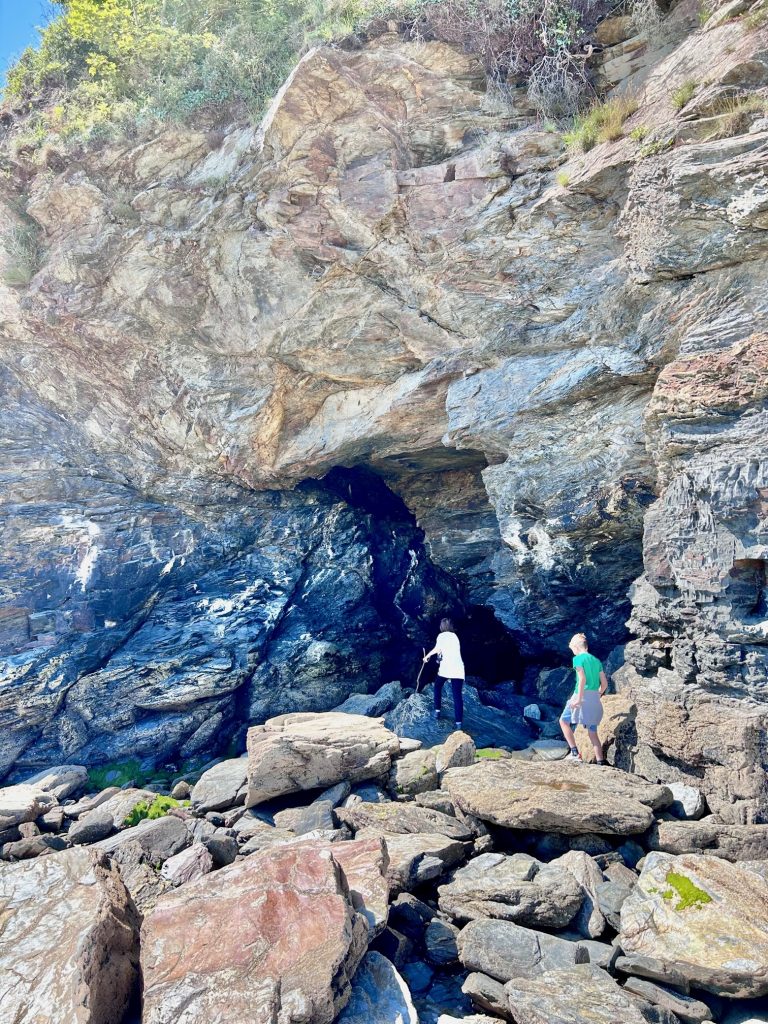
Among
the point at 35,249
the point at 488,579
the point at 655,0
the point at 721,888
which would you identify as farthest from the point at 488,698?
the point at 35,249

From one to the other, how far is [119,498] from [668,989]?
1397 cm

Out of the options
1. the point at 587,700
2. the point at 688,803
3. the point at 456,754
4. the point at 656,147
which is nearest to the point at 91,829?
the point at 456,754

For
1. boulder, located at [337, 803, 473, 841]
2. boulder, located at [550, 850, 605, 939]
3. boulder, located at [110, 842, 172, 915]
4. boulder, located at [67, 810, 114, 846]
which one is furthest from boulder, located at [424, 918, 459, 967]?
boulder, located at [67, 810, 114, 846]

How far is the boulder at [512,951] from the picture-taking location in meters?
5.09

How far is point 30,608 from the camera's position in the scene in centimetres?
1428

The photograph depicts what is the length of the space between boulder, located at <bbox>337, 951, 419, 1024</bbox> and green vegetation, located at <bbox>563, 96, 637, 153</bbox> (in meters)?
10.7

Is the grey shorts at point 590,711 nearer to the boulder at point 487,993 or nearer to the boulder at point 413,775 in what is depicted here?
the boulder at point 413,775

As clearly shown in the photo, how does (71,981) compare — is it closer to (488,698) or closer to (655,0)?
(488,698)

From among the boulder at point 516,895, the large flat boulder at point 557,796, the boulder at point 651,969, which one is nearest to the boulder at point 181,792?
the large flat boulder at point 557,796

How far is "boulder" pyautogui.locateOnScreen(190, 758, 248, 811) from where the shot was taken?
8969mm

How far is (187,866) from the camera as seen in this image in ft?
22.8

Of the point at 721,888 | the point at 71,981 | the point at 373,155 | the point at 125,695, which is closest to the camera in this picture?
the point at 71,981

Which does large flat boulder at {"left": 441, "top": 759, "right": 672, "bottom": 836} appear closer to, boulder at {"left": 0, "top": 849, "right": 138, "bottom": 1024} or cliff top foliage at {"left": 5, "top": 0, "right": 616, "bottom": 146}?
boulder at {"left": 0, "top": 849, "right": 138, "bottom": 1024}

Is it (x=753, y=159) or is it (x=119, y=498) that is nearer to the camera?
(x=753, y=159)
